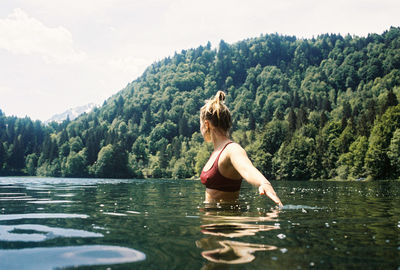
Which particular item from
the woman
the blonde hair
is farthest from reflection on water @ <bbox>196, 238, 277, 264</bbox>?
the blonde hair

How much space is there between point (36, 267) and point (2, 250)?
3.39ft

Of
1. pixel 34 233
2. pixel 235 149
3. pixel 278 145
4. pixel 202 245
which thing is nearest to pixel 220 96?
pixel 235 149

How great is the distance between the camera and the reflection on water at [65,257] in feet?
12.5

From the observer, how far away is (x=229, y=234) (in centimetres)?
528

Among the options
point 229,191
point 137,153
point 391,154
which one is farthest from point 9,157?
point 229,191

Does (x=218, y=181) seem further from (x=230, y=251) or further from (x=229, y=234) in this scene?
(x=230, y=251)

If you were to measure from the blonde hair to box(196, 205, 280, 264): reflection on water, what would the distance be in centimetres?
176

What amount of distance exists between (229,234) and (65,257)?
7.46 feet

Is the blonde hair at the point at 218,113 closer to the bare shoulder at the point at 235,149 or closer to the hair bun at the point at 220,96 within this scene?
the hair bun at the point at 220,96

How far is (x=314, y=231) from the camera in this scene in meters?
5.89

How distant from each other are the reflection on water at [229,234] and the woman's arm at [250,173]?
0.71m

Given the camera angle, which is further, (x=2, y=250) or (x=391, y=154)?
(x=391, y=154)

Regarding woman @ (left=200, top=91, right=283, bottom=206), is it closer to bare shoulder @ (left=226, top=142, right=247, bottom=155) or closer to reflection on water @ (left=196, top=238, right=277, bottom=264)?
bare shoulder @ (left=226, top=142, right=247, bottom=155)

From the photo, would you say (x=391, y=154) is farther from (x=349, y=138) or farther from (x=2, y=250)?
(x=2, y=250)
